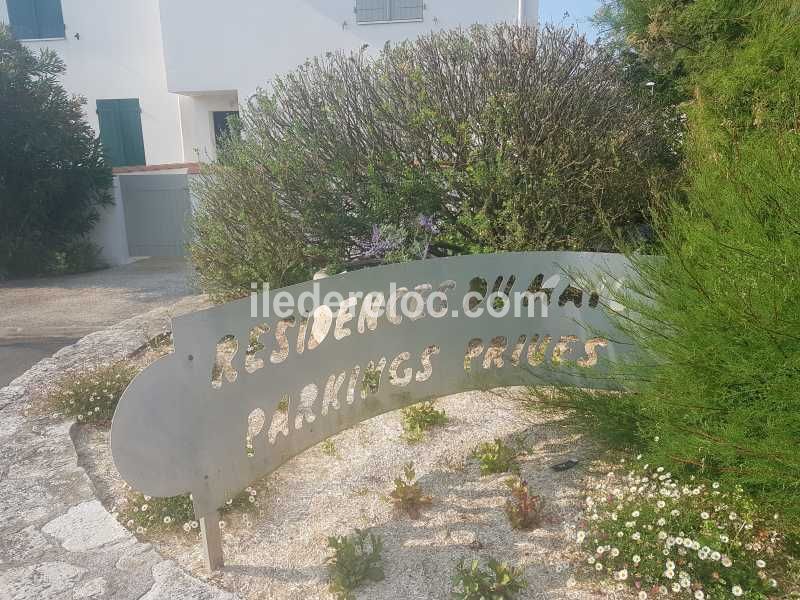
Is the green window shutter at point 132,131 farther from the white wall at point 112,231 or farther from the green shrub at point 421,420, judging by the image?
the green shrub at point 421,420

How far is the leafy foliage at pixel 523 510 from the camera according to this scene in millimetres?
2779

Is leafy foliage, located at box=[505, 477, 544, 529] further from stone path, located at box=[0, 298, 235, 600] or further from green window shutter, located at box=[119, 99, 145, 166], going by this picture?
green window shutter, located at box=[119, 99, 145, 166]

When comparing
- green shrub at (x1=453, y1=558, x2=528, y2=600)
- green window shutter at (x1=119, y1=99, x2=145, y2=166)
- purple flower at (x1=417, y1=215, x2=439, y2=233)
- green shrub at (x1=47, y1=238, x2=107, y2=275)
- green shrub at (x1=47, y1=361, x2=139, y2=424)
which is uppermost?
green window shutter at (x1=119, y1=99, x2=145, y2=166)

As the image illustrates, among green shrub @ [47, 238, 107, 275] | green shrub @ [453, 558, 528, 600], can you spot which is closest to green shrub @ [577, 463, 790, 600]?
green shrub @ [453, 558, 528, 600]

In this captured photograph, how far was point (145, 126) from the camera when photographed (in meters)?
14.5

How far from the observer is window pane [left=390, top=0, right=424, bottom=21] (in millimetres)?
12609

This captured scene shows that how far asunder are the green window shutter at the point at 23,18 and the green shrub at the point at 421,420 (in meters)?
14.5

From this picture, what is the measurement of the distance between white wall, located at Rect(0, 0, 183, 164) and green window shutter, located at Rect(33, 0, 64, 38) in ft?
0.47

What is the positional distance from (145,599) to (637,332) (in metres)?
2.35

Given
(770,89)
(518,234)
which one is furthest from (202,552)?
(770,89)

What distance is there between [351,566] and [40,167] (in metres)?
9.97

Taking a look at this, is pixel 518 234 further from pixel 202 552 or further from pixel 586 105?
pixel 202 552

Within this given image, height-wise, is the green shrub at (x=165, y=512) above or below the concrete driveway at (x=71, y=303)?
below

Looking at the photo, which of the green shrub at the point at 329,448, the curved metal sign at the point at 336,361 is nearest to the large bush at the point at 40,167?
the curved metal sign at the point at 336,361
